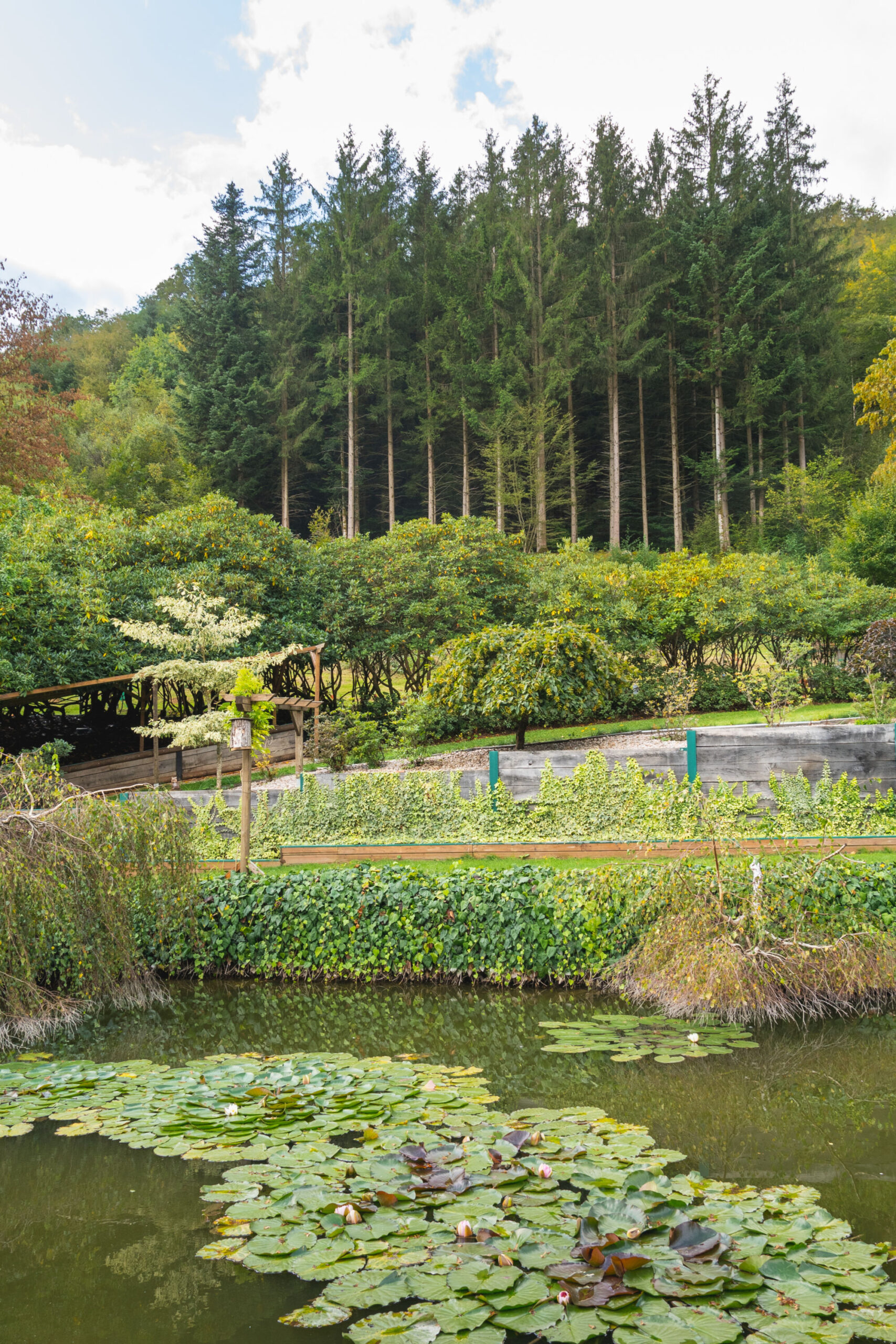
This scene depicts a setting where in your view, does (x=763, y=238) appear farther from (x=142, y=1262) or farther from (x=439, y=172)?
(x=142, y=1262)

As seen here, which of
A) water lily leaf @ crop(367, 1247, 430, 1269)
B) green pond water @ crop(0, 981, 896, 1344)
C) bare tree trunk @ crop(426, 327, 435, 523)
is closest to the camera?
water lily leaf @ crop(367, 1247, 430, 1269)

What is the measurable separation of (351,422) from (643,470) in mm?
11492

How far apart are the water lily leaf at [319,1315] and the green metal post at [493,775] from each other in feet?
25.5

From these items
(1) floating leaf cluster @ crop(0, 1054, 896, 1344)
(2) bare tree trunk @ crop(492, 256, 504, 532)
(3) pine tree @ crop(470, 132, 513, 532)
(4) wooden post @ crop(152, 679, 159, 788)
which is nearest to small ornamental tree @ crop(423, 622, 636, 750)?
(4) wooden post @ crop(152, 679, 159, 788)

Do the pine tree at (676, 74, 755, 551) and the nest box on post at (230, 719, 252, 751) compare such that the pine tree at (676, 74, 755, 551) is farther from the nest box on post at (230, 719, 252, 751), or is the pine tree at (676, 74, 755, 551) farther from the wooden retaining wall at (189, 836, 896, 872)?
the nest box on post at (230, 719, 252, 751)

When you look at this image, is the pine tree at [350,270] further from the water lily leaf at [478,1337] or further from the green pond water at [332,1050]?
the water lily leaf at [478,1337]

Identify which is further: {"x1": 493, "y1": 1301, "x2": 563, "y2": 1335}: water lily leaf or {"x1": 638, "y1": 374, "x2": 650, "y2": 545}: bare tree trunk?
{"x1": 638, "y1": 374, "x2": 650, "y2": 545}: bare tree trunk

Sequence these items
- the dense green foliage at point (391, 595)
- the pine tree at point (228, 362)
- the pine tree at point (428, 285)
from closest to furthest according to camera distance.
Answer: the dense green foliage at point (391, 595) < the pine tree at point (228, 362) < the pine tree at point (428, 285)

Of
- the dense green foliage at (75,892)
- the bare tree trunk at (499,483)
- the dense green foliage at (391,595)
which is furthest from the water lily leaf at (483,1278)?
the bare tree trunk at (499,483)

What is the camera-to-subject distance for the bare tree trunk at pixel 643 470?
112ft

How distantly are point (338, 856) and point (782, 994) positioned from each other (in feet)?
17.0

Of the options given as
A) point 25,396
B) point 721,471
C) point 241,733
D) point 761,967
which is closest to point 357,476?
point 721,471

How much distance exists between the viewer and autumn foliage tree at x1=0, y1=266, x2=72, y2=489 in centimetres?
2011

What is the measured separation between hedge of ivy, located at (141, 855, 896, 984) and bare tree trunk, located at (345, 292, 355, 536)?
2743 cm
